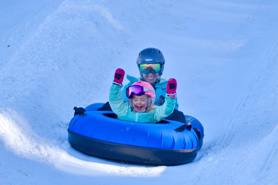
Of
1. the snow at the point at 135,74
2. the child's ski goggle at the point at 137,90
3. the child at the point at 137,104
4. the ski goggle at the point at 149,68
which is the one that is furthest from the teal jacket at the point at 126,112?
the ski goggle at the point at 149,68

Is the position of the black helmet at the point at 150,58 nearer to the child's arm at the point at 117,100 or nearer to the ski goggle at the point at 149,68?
the ski goggle at the point at 149,68

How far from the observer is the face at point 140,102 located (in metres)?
5.11

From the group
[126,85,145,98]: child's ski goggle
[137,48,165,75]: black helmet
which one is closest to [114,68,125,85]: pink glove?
[126,85,145,98]: child's ski goggle

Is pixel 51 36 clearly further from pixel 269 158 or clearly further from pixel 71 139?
pixel 269 158

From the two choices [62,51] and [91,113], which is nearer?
[91,113]

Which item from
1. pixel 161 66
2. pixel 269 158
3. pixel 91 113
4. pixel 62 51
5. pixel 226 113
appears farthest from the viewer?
pixel 62 51

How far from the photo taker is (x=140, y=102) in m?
5.11

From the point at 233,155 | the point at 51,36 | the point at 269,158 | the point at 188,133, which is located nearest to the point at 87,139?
the point at 188,133

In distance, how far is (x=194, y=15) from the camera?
1105 cm

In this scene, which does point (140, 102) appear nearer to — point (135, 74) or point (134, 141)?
point (134, 141)

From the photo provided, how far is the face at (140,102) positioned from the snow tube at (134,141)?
1.11ft

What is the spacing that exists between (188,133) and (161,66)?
1.25 metres

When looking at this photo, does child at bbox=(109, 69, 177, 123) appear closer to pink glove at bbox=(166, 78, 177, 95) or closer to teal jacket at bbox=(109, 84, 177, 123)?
teal jacket at bbox=(109, 84, 177, 123)

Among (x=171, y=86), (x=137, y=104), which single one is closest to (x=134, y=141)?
(x=137, y=104)
